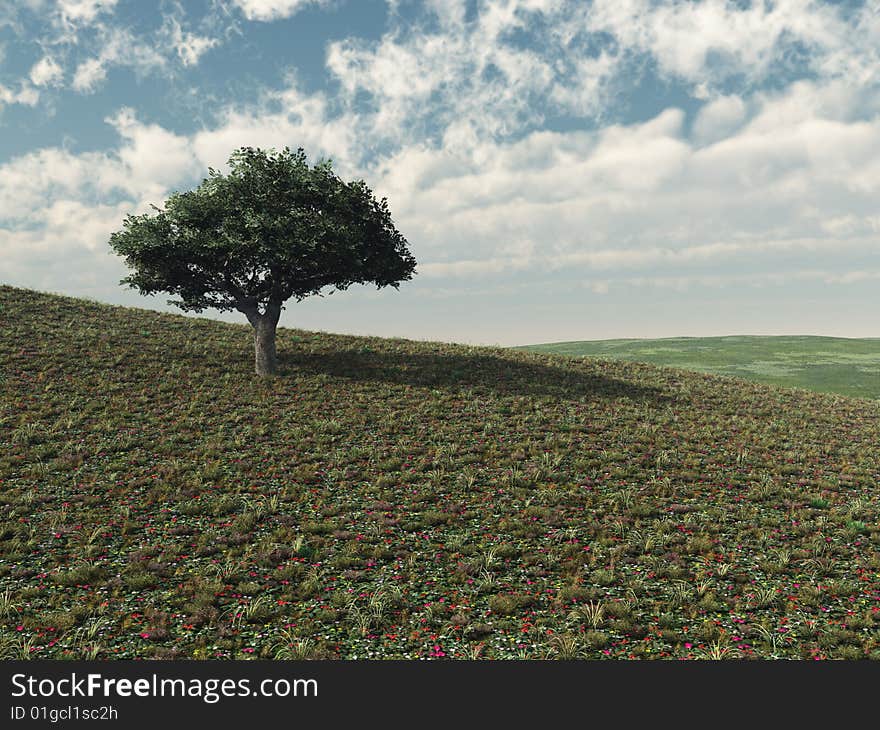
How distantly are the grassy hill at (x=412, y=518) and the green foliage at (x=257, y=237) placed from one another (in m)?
4.26

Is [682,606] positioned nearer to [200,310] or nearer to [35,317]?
[200,310]

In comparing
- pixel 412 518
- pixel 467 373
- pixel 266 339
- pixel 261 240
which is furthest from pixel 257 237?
pixel 412 518

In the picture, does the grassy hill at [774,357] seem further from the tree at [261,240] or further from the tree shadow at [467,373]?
the tree at [261,240]

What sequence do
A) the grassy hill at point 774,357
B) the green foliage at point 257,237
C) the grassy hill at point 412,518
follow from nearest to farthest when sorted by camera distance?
the grassy hill at point 412,518 → the green foliage at point 257,237 → the grassy hill at point 774,357

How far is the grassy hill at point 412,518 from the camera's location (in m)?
10.0

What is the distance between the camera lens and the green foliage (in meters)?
25.7

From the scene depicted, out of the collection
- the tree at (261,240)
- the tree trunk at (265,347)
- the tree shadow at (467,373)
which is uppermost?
the tree at (261,240)

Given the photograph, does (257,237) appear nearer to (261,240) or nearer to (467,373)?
(261,240)

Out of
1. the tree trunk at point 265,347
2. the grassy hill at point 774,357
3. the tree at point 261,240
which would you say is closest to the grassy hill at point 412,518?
the tree trunk at point 265,347

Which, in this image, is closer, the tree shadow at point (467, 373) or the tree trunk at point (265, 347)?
the tree trunk at point (265, 347)

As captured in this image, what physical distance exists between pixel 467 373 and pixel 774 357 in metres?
50.5

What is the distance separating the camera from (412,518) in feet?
48.0

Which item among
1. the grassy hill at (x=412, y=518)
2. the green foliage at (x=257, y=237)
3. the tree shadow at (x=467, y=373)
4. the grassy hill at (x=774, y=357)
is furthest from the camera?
the grassy hill at (x=774, y=357)

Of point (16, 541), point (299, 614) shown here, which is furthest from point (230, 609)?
point (16, 541)
